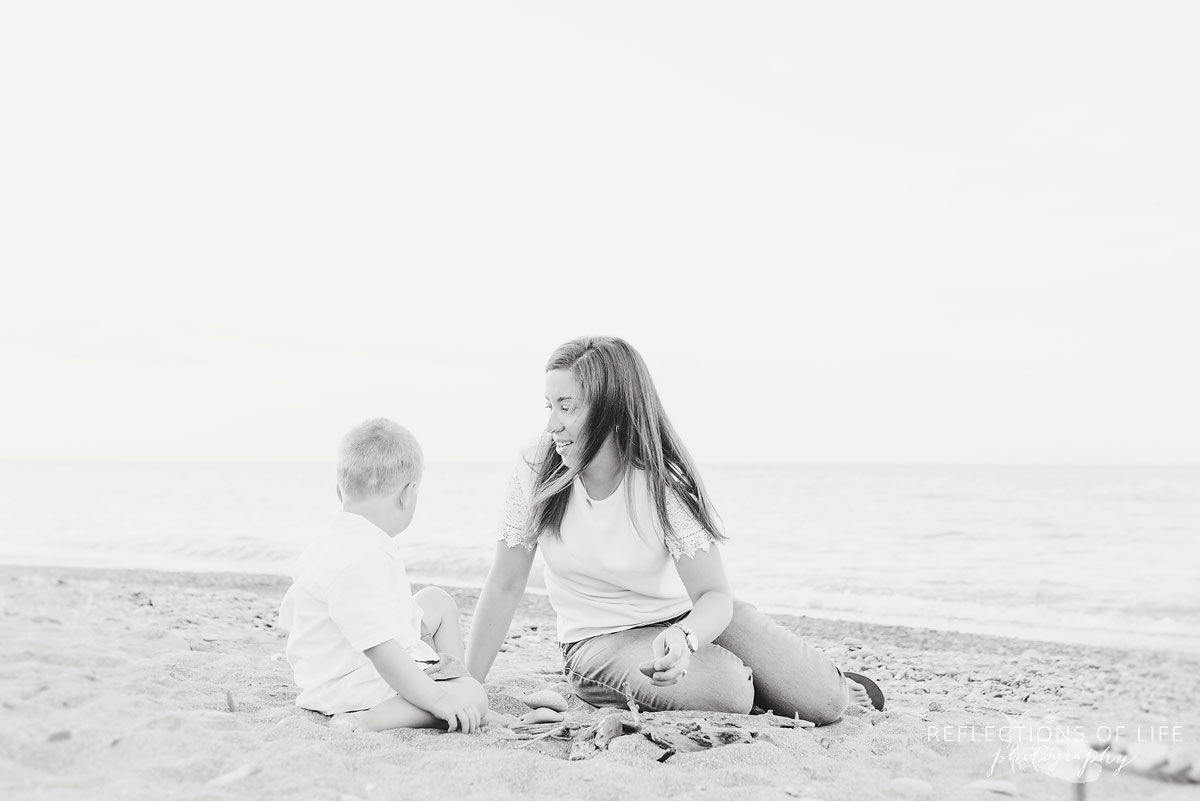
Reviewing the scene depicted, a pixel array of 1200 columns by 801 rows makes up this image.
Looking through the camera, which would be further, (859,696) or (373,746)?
(859,696)

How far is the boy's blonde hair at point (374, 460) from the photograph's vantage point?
2.91 m

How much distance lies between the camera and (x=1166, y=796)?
233 cm

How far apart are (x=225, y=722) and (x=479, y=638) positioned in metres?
1.08

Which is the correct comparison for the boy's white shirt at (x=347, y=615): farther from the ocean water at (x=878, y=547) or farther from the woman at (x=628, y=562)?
the ocean water at (x=878, y=547)

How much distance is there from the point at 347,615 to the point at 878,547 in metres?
13.1

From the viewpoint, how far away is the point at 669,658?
2.79m

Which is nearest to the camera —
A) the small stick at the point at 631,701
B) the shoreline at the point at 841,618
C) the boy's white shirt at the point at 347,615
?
the boy's white shirt at the point at 347,615

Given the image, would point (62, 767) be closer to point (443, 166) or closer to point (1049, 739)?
point (1049, 739)

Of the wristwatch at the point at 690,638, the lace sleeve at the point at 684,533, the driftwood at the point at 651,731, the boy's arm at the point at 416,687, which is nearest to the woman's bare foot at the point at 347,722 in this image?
the boy's arm at the point at 416,687

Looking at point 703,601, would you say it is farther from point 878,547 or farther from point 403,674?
point 878,547

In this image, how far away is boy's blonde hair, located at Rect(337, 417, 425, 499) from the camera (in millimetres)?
2912

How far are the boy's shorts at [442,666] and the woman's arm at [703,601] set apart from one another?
0.76 meters

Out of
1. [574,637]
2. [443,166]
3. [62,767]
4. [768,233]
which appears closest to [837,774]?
[574,637]

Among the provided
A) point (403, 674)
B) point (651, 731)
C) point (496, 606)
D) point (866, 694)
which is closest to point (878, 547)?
point (866, 694)
